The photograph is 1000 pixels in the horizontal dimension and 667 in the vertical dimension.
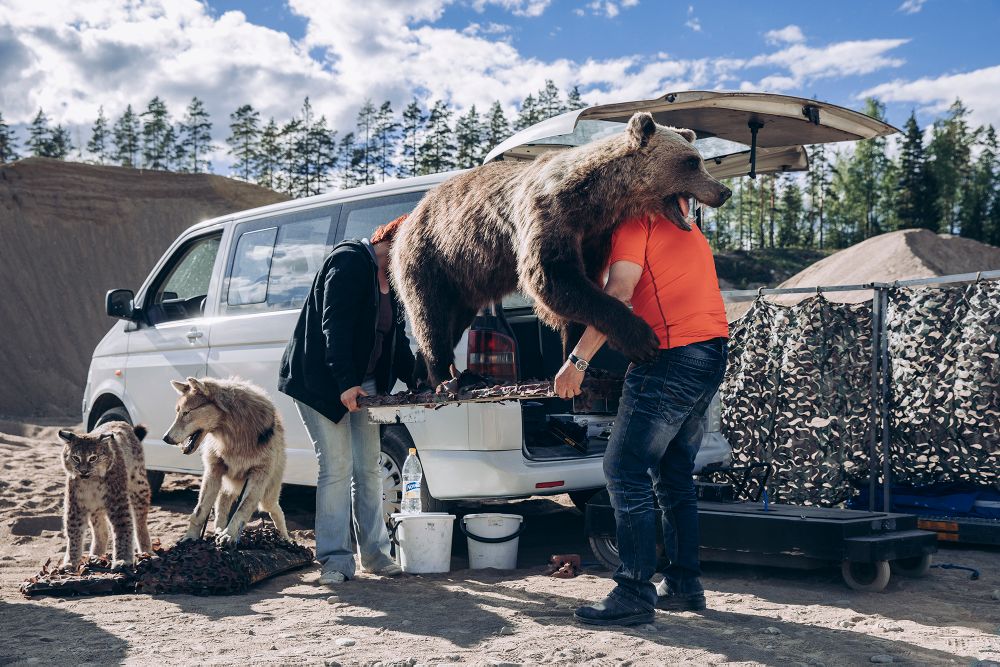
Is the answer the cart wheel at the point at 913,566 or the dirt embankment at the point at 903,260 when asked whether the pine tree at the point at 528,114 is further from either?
the cart wheel at the point at 913,566

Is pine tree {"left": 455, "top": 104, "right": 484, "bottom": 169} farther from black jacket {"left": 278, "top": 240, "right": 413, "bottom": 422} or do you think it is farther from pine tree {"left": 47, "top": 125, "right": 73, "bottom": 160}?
black jacket {"left": 278, "top": 240, "right": 413, "bottom": 422}

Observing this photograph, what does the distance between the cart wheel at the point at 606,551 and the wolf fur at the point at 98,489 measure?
275 cm

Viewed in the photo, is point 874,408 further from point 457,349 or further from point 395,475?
point 395,475

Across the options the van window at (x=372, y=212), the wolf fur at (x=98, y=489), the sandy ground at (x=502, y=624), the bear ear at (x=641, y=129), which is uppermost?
the van window at (x=372, y=212)

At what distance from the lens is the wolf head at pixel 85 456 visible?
529cm

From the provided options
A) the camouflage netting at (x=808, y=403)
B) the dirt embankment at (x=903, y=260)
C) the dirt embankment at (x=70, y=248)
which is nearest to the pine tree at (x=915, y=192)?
the dirt embankment at (x=903, y=260)

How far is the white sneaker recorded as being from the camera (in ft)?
16.2

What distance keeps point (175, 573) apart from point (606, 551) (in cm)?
244

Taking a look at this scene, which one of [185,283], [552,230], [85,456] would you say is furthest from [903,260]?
[552,230]

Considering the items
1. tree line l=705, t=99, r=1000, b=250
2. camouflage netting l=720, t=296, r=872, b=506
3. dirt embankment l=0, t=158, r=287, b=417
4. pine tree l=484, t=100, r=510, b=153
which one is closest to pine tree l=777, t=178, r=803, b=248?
tree line l=705, t=99, r=1000, b=250

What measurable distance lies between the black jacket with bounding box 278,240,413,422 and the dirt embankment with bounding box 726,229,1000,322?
28162 mm

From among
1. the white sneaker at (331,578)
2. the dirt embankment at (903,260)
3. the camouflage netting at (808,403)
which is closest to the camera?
the white sneaker at (331,578)

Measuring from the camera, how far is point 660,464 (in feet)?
13.7

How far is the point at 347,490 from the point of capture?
5.17 meters
